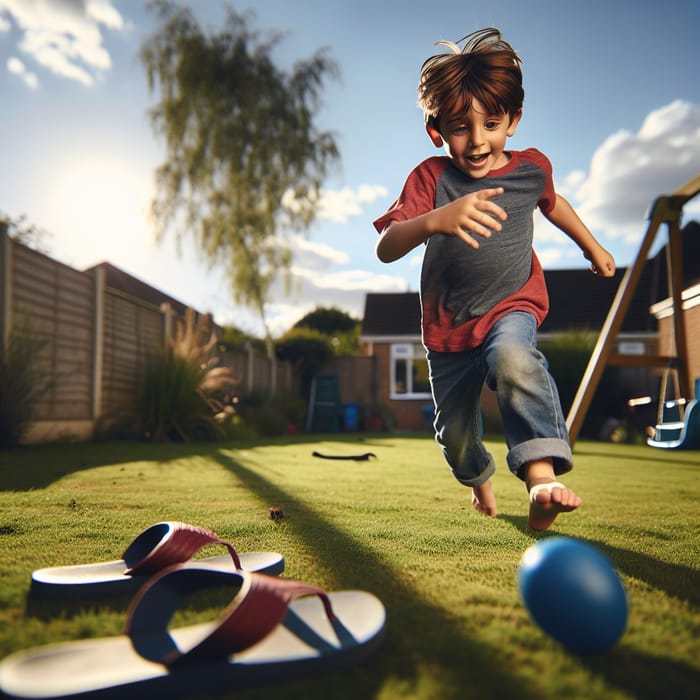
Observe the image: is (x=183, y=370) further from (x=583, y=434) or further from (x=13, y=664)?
(x=583, y=434)

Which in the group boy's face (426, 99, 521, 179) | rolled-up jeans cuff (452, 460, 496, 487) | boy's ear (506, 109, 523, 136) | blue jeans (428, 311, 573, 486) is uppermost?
boy's ear (506, 109, 523, 136)

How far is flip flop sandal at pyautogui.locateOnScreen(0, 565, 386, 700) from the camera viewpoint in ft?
3.34

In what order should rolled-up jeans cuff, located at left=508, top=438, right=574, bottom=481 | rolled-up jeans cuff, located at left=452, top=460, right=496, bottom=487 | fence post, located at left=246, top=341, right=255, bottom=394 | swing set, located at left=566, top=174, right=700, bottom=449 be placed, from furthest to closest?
fence post, located at left=246, top=341, right=255, bottom=394 < swing set, located at left=566, top=174, right=700, bottom=449 < rolled-up jeans cuff, located at left=452, top=460, right=496, bottom=487 < rolled-up jeans cuff, located at left=508, top=438, right=574, bottom=481

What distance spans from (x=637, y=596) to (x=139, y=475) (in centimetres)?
353

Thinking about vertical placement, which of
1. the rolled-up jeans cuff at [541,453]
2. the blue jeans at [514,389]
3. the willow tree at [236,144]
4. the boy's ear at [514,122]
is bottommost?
the rolled-up jeans cuff at [541,453]

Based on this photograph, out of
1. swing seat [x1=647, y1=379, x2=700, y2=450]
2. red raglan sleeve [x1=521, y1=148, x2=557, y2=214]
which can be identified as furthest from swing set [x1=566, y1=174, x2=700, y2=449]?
red raglan sleeve [x1=521, y1=148, x2=557, y2=214]

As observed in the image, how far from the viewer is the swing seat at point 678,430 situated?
4.63 metres

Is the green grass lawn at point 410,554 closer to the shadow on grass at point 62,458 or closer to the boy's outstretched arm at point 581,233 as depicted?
the shadow on grass at point 62,458

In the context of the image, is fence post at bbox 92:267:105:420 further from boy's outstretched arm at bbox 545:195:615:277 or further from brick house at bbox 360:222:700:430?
brick house at bbox 360:222:700:430

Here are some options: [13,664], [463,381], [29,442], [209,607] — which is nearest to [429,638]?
[209,607]

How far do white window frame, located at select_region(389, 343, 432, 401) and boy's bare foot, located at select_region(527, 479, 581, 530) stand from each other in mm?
16622

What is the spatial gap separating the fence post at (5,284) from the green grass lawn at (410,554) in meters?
2.03

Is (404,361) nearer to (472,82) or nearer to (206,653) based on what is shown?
(472,82)

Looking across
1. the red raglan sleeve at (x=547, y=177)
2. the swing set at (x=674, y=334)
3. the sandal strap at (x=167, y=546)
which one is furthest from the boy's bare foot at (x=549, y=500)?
the swing set at (x=674, y=334)
